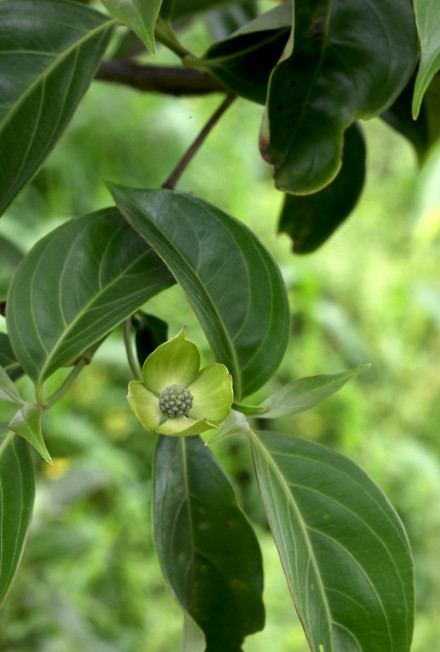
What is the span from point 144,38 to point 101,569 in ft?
4.97

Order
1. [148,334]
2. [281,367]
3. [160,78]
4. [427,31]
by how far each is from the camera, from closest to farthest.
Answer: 1. [427,31]
2. [148,334]
3. [160,78]
4. [281,367]

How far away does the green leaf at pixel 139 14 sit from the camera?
222 millimetres

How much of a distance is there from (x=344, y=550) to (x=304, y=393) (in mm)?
58

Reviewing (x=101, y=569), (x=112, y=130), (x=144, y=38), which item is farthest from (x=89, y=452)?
(x=144, y=38)

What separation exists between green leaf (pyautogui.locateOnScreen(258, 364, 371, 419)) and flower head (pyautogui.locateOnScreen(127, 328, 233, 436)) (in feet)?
→ 0.09

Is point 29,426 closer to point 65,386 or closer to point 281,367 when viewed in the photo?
point 65,386

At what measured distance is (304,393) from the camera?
0.25m

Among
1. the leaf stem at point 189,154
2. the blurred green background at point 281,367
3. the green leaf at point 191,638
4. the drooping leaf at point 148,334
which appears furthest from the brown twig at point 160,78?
the blurred green background at point 281,367

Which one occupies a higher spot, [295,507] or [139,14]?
[139,14]

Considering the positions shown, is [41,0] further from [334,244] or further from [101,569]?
[334,244]

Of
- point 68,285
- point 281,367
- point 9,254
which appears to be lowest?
point 281,367

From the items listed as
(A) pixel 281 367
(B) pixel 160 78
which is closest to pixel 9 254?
(B) pixel 160 78

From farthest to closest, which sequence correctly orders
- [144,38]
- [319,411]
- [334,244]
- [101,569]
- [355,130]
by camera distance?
[334,244], [319,411], [101,569], [355,130], [144,38]

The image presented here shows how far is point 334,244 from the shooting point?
2.18 metres
